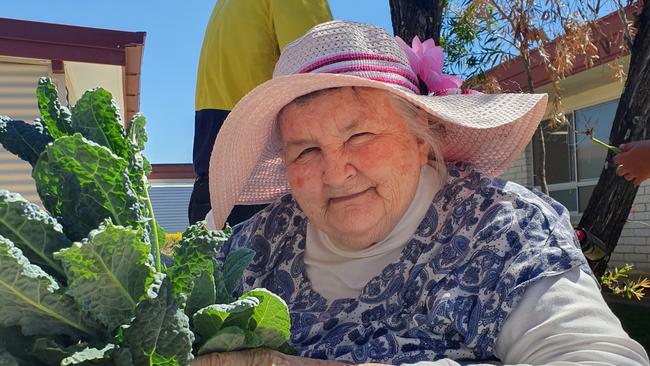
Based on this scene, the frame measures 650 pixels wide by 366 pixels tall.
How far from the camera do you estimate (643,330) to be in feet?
20.6

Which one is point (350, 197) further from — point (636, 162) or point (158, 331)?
point (636, 162)

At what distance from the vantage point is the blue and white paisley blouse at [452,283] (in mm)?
1351

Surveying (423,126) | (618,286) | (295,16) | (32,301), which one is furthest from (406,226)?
(618,286)

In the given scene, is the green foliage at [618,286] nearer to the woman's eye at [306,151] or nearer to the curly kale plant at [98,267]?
the woman's eye at [306,151]

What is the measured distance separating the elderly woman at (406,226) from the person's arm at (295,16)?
0.67m

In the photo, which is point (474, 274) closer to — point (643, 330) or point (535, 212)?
point (535, 212)

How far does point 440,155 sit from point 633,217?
7.75 m

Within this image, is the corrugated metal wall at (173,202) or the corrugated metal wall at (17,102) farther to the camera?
the corrugated metal wall at (173,202)

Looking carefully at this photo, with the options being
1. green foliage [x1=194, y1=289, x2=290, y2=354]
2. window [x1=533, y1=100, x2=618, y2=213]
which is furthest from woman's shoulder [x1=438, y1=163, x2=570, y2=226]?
window [x1=533, y1=100, x2=618, y2=213]

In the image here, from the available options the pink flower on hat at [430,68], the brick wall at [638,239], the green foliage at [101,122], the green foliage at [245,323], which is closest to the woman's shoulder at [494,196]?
the pink flower on hat at [430,68]

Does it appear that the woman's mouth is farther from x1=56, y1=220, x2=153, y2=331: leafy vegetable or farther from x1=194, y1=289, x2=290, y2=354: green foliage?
x1=56, y1=220, x2=153, y2=331: leafy vegetable

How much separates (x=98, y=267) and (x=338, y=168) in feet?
2.79

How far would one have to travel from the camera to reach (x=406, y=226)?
1.65 m

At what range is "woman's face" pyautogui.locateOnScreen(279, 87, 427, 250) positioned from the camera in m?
1.59
